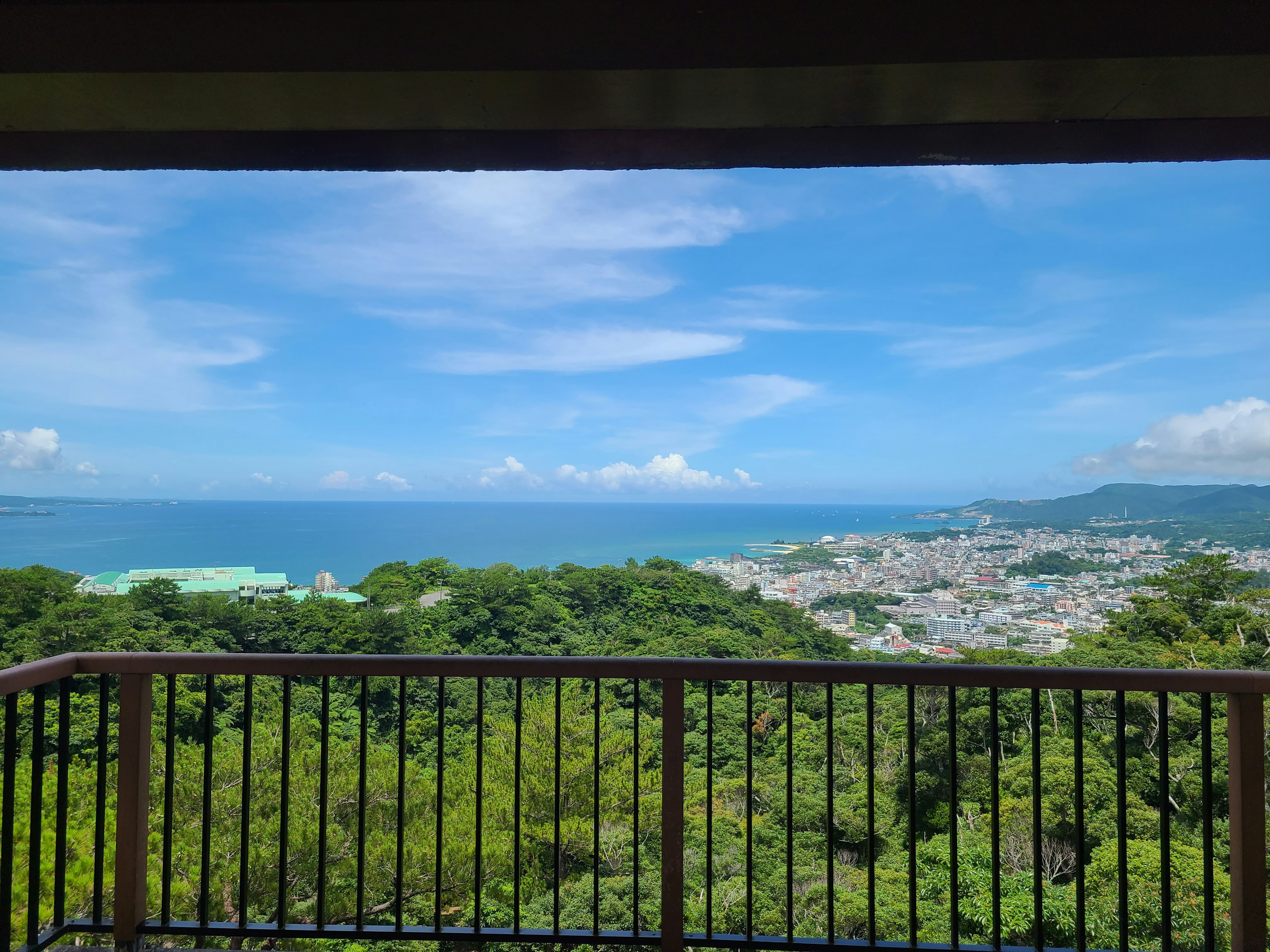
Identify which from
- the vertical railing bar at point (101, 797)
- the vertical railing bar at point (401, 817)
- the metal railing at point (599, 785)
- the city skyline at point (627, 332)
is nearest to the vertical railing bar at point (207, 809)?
the metal railing at point (599, 785)

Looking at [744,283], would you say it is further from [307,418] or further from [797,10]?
[797,10]

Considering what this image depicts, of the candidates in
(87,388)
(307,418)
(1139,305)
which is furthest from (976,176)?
(87,388)

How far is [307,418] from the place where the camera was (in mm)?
21641

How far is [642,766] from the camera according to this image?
8.90 metres

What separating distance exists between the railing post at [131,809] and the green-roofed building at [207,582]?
11320mm

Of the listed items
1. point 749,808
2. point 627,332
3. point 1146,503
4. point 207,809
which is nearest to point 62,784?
point 207,809

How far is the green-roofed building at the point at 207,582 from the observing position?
1127 centimetres

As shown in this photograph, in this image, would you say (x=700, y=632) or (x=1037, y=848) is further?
(x=700, y=632)

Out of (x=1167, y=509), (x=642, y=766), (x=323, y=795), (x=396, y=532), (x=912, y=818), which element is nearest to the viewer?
(x=912, y=818)

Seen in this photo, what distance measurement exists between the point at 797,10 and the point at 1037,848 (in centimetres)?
208

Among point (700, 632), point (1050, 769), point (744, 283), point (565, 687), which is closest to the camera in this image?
point (1050, 769)

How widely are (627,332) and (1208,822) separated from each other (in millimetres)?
20780

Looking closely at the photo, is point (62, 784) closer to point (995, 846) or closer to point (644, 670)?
point (644, 670)

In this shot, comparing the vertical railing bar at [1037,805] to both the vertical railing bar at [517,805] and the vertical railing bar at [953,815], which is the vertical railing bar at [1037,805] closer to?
the vertical railing bar at [953,815]
